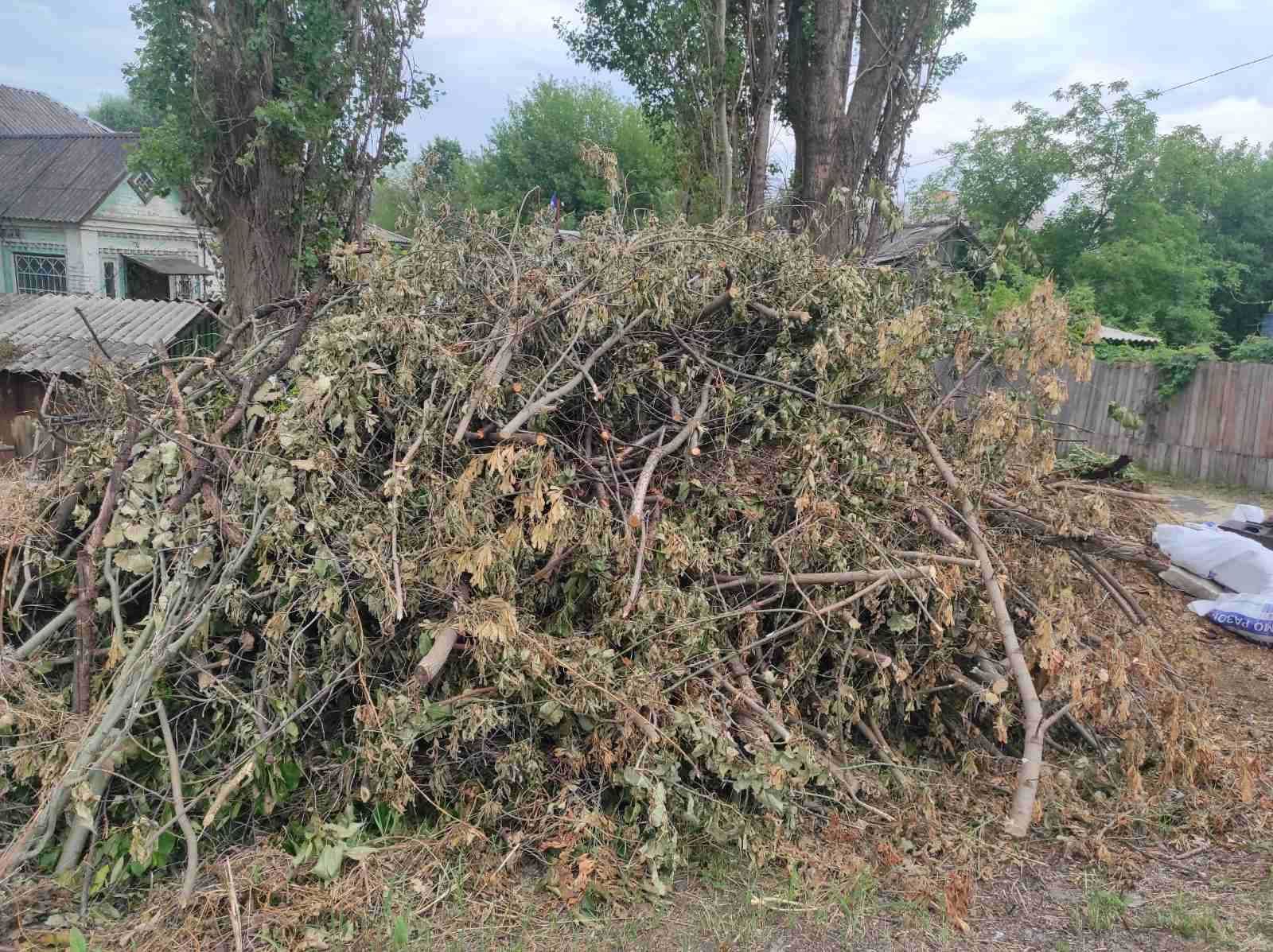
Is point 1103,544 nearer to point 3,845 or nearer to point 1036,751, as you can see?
point 1036,751

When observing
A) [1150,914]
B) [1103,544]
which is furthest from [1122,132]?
[1150,914]

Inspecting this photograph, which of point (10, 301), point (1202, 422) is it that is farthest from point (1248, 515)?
point (10, 301)

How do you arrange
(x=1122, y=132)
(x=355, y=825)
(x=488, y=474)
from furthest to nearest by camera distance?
(x=1122, y=132) → (x=488, y=474) → (x=355, y=825)

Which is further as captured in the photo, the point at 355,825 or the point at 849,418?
the point at 849,418

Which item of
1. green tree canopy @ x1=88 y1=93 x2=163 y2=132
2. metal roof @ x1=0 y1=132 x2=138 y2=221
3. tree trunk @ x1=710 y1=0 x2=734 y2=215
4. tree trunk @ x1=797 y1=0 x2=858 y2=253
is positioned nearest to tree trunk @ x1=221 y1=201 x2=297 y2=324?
tree trunk @ x1=710 y1=0 x2=734 y2=215

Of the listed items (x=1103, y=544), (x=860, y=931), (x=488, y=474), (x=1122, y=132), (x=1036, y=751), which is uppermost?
(x=1122, y=132)

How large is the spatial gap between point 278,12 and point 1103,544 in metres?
9.10

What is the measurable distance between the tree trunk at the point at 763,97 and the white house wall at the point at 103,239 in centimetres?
1401

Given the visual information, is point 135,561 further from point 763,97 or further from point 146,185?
point 763,97

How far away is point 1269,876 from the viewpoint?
327cm

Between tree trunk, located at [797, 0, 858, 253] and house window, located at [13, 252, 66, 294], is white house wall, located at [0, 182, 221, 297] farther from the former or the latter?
tree trunk, located at [797, 0, 858, 253]

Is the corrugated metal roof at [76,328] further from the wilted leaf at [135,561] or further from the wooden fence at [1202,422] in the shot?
the wooden fence at [1202,422]

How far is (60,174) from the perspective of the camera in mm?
21766

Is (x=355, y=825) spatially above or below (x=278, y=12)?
below
